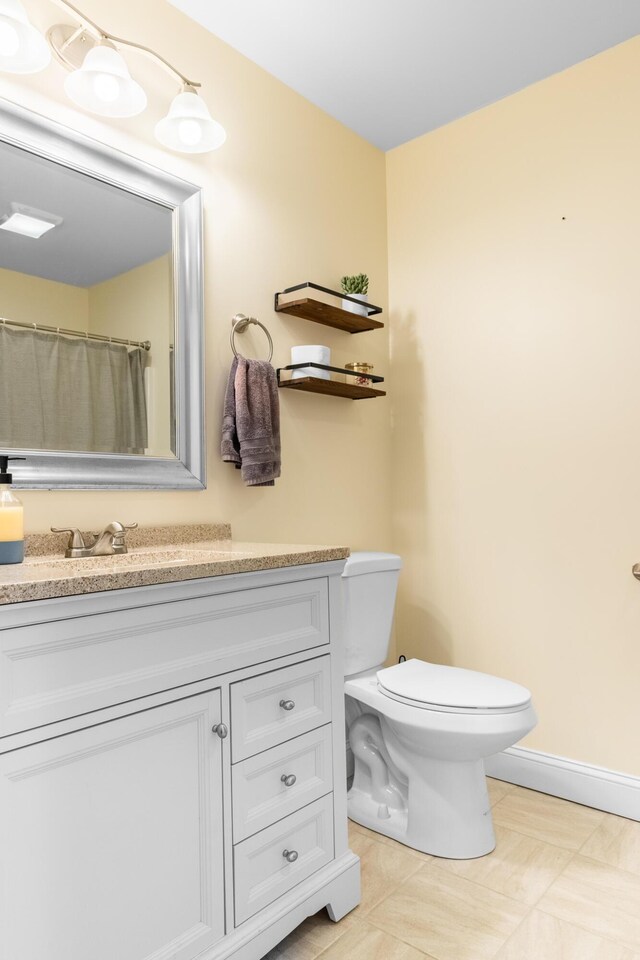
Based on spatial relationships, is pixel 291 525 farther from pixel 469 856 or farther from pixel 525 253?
pixel 525 253

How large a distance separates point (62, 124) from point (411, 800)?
2.02 m

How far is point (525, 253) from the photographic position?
2.28 metres

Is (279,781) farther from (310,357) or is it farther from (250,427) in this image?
(310,357)

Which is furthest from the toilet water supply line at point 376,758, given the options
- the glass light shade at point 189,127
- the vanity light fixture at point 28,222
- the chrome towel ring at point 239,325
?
the glass light shade at point 189,127

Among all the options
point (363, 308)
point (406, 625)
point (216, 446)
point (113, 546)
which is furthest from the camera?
point (406, 625)

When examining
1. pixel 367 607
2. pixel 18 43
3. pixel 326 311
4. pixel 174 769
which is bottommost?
pixel 174 769

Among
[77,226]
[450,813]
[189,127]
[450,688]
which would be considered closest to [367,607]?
[450,688]

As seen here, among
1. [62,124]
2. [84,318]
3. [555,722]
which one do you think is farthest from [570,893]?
[62,124]

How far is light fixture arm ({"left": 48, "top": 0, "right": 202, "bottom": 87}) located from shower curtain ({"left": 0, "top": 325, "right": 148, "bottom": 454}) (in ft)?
2.43

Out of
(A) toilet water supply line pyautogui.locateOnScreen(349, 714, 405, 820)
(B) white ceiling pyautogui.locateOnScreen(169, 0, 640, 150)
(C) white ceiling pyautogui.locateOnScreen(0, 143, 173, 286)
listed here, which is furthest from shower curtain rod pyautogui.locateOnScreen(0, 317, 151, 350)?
(A) toilet water supply line pyautogui.locateOnScreen(349, 714, 405, 820)

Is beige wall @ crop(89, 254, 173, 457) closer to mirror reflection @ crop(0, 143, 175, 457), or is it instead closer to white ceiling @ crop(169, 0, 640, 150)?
mirror reflection @ crop(0, 143, 175, 457)

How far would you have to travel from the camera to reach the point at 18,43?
1.39 meters

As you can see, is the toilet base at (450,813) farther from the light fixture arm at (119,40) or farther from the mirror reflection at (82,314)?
the light fixture arm at (119,40)

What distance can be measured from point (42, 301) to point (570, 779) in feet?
7.00
